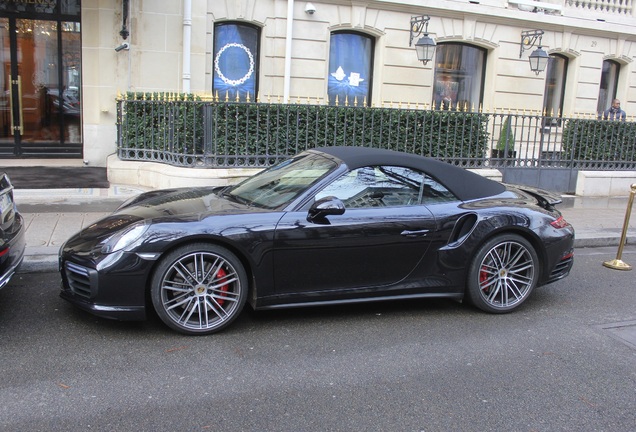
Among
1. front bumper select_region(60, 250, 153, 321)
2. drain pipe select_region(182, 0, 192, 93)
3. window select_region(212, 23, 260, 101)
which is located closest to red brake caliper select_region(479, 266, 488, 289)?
front bumper select_region(60, 250, 153, 321)

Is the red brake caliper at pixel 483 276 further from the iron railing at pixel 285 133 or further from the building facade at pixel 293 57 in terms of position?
the building facade at pixel 293 57

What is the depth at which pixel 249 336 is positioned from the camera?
4.64 m

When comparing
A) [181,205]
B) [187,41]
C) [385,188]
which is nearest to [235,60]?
[187,41]

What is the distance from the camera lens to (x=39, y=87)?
12.4 metres

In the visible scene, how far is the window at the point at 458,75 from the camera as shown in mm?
15727

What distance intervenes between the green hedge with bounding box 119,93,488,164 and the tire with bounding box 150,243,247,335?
17.3 ft

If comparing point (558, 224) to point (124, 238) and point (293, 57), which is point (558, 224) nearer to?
point (124, 238)

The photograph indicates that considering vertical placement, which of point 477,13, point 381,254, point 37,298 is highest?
point 477,13

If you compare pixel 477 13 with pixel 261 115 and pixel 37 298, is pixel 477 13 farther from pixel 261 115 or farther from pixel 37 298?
pixel 37 298

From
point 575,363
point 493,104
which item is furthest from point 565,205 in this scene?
point 575,363

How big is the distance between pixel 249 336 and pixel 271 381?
0.80 metres

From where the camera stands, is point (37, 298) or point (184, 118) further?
point (184, 118)

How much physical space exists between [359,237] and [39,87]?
10259 millimetres

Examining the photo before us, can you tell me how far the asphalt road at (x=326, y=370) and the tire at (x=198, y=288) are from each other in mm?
149
